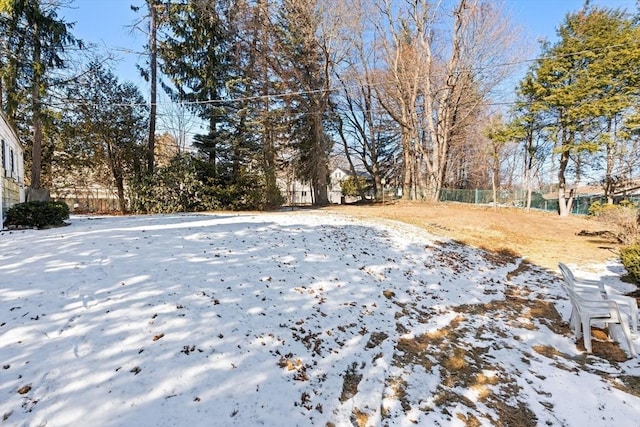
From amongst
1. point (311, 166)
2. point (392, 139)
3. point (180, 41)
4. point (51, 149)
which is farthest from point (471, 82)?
point (51, 149)

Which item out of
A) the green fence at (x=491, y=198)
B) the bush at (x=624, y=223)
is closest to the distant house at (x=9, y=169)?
the bush at (x=624, y=223)

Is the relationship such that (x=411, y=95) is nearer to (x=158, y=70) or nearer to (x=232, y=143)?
(x=232, y=143)

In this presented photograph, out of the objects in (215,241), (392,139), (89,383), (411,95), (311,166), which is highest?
(411,95)

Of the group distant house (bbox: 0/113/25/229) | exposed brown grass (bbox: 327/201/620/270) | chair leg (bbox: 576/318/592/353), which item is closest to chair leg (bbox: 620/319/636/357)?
chair leg (bbox: 576/318/592/353)

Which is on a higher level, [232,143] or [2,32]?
[2,32]

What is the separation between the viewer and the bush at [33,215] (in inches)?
324

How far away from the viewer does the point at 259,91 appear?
18.2 metres

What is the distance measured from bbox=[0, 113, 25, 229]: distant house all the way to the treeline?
2.44m

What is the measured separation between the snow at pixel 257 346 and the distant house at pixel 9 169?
3953 mm

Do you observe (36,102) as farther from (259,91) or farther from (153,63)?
(259,91)

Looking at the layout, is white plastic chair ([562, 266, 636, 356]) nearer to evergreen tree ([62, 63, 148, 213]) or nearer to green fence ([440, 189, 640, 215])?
evergreen tree ([62, 63, 148, 213])

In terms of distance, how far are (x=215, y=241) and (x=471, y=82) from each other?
2168cm

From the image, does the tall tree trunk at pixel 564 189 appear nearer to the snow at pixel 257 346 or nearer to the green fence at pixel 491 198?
the green fence at pixel 491 198

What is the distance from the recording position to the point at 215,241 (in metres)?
6.13
